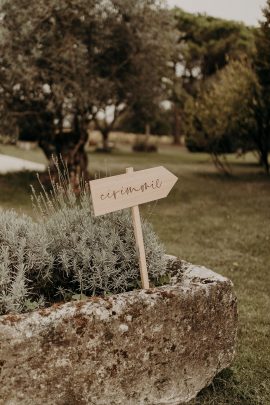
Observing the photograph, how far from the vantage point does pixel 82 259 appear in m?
3.78

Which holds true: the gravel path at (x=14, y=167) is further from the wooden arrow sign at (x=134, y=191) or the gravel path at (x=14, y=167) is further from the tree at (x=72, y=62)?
the wooden arrow sign at (x=134, y=191)

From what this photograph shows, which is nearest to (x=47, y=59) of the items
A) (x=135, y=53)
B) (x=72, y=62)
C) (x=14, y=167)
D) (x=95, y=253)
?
(x=72, y=62)

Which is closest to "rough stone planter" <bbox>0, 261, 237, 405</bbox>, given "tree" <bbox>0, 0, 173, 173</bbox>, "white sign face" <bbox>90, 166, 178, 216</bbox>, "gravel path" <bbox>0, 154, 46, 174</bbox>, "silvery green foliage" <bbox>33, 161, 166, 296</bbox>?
"silvery green foliage" <bbox>33, 161, 166, 296</bbox>

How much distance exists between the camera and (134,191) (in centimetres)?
375

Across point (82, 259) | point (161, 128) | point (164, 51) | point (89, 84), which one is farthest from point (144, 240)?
point (161, 128)

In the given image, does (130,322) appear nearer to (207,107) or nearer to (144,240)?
(144,240)

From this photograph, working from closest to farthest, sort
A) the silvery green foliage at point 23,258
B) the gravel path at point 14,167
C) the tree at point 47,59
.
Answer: the silvery green foliage at point 23,258 → the tree at point 47,59 → the gravel path at point 14,167

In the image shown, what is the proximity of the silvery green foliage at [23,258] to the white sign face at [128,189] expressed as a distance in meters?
0.59

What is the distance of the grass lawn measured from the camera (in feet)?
13.4

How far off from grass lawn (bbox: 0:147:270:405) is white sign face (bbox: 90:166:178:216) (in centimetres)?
28

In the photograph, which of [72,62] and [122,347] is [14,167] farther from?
[122,347]

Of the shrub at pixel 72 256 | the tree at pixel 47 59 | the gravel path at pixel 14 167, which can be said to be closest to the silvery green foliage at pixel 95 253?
the shrub at pixel 72 256

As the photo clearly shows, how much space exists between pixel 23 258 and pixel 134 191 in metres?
0.97

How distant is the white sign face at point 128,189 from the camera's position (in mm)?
3559
